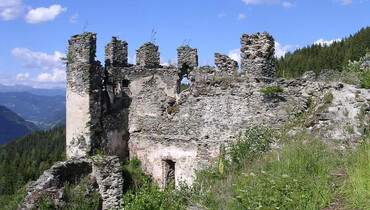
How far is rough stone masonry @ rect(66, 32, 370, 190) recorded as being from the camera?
10.0 meters

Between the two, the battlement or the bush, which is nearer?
the bush

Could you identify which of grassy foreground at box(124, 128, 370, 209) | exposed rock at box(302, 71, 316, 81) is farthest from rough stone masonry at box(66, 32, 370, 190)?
grassy foreground at box(124, 128, 370, 209)

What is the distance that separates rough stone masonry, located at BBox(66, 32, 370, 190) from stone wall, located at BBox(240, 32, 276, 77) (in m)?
0.03

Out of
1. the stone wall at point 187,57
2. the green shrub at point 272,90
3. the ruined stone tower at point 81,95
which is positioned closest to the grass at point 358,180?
the green shrub at point 272,90

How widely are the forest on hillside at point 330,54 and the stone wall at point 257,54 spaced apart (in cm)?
3277

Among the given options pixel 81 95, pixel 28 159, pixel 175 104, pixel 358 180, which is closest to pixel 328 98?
pixel 358 180

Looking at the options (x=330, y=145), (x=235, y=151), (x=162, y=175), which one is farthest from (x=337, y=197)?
(x=162, y=175)

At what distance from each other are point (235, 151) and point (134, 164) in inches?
238

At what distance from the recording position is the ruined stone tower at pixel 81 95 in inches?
518

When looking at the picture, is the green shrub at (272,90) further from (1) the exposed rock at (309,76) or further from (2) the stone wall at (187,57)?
(2) the stone wall at (187,57)

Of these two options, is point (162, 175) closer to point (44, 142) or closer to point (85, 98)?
point (85, 98)

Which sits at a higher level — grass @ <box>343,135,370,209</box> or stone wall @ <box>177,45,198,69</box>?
stone wall @ <box>177,45,198,69</box>

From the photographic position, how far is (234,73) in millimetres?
11492

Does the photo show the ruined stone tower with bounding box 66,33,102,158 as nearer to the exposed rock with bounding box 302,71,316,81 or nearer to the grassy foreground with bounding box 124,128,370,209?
the grassy foreground with bounding box 124,128,370,209
